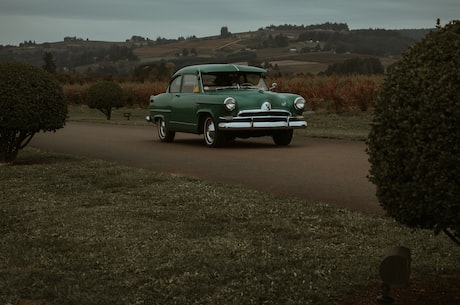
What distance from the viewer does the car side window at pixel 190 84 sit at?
16.6m

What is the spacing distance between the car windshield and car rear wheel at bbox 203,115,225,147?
91 cm

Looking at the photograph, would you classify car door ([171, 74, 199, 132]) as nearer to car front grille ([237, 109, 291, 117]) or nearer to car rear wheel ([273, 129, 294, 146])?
car front grille ([237, 109, 291, 117])

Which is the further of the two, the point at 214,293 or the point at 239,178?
the point at 239,178

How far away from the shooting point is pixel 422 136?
13.5 feet

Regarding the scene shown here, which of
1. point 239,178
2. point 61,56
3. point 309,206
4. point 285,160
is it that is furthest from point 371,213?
point 61,56

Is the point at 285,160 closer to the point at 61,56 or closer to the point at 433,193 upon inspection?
the point at 433,193

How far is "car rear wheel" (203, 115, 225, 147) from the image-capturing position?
608 inches

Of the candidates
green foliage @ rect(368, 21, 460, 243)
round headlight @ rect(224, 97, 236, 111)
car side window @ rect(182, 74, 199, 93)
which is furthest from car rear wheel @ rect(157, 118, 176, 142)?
green foliage @ rect(368, 21, 460, 243)

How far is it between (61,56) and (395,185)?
113470 mm

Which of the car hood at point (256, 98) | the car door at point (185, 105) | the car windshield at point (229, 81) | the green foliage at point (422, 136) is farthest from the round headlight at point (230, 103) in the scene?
the green foliage at point (422, 136)

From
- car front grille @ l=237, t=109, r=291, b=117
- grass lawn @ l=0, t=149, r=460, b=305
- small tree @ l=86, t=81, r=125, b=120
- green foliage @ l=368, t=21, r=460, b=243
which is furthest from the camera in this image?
small tree @ l=86, t=81, r=125, b=120

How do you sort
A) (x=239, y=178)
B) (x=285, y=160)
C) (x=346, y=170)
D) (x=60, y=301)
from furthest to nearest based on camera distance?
(x=285, y=160)
(x=346, y=170)
(x=239, y=178)
(x=60, y=301)

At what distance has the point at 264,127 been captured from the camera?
15.3 m

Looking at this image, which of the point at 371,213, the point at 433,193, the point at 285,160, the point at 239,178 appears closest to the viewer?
the point at 433,193
